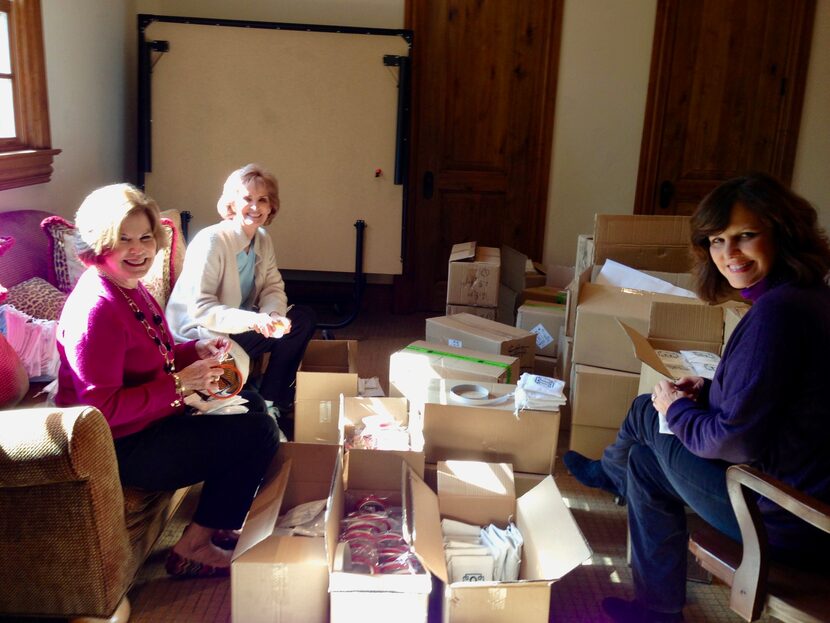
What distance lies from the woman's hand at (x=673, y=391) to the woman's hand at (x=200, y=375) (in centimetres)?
106

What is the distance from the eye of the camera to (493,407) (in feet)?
7.48

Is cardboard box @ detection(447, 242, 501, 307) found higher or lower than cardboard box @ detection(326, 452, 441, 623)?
higher

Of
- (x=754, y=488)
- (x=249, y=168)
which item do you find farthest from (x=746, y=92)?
(x=754, y=488)

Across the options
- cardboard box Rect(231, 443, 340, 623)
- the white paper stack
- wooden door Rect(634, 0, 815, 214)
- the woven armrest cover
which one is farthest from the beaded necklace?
wooden door Rect(634, 0, 815, 214)

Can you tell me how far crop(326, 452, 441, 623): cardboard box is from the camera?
1.65m

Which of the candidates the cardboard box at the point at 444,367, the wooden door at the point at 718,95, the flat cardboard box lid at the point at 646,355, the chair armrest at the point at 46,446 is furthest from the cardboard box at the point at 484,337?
the wooden door at the point at 718,95

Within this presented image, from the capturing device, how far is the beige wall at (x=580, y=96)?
12.6 ft

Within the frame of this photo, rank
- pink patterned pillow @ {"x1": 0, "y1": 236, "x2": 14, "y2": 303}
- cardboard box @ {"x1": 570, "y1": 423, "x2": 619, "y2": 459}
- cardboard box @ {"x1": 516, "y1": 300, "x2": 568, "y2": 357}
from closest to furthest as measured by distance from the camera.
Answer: pink patterned pillow @ {"x1": 0, "y1": 236, "x2": 14, "y2": 303}, cardboard box @ {"x1": 570, "y1": 423, "x2": 619, "y2": 459}, cardboard box @ {"x1": 516, "y1": 300, "x2": 568, "y2": 357}

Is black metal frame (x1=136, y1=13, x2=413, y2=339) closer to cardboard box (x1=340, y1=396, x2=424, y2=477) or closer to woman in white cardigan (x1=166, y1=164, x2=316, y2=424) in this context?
woman in white cardigan (x1=166, y1=164, x2=316, y2=424)

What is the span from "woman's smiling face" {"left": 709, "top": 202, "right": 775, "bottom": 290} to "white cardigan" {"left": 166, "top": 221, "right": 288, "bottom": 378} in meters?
1.48

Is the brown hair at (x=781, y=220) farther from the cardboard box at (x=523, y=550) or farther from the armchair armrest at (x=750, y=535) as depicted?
the cardboard box at (x=523, y=550)

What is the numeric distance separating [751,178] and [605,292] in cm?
120

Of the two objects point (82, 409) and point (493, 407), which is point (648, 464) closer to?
point (493, 407)

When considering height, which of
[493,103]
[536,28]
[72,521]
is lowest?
[72,521]
